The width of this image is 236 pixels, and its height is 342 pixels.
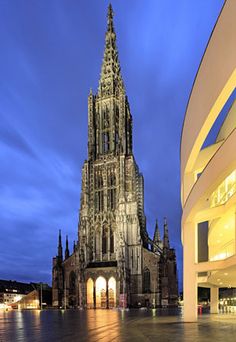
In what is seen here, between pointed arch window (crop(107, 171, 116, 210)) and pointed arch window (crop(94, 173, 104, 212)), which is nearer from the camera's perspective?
pointed arch window (crop(107, 171, 116, 210))

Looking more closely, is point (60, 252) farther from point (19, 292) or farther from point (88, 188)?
point (19, 292)

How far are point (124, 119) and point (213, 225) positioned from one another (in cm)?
6165

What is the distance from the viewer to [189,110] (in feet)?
71.3

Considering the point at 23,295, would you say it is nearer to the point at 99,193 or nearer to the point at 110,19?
the point at 99,193

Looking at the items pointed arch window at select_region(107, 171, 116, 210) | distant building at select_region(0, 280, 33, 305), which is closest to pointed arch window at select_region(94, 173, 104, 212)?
pointed arch window at select_region(107, 171, 116, 210)

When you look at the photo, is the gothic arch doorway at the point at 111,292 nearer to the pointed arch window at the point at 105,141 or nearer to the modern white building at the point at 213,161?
the pointed arch window at the point at 105,141

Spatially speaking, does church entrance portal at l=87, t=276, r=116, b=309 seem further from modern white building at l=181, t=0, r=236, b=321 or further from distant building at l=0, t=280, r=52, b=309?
modern white building at l=181, t=0, r=236, b=321

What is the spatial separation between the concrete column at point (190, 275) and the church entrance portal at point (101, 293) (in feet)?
164

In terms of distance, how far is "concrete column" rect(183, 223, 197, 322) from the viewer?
2403 centimetres

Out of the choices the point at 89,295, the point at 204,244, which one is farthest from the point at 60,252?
the point at 204,244

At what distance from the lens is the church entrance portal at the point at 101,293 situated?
73.4 metres

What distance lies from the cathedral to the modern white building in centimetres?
4639

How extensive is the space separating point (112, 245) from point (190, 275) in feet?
177

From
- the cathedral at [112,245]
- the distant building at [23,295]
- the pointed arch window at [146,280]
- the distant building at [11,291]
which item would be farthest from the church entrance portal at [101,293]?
the distant building at [11,291]
